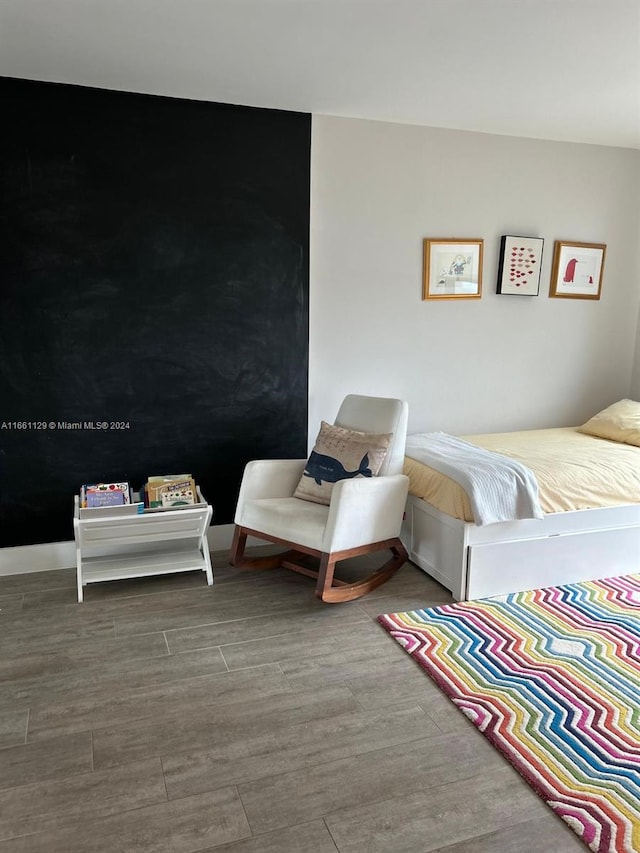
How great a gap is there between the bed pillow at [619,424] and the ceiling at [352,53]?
1.80m

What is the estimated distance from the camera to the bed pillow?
4.06 meters

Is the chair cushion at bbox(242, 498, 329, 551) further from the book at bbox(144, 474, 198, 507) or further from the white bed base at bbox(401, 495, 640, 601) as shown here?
the white bed base at bbox(401, 495, 640, 601)

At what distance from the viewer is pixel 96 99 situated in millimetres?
3293

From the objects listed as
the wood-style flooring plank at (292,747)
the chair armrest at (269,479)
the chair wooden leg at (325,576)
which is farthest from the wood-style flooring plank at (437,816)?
the chair armrest at (269,479)

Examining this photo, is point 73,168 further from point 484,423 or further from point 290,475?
point 484,423

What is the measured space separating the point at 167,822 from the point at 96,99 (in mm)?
3229

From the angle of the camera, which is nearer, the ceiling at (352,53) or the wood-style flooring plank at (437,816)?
the wood-style flooring plank at (437,816)

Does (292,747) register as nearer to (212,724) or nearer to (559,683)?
(212,724)

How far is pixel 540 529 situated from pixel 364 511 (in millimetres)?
931

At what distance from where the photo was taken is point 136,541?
345cm

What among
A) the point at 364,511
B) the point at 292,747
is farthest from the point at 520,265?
the point at 292,747

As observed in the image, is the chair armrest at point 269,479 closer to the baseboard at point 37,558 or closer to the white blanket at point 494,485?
the white blanket at point 494,485

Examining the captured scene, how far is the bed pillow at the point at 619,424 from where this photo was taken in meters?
4.06

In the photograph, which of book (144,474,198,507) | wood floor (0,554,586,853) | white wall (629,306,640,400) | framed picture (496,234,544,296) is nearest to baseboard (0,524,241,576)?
wood floor (0,554,586,853)
